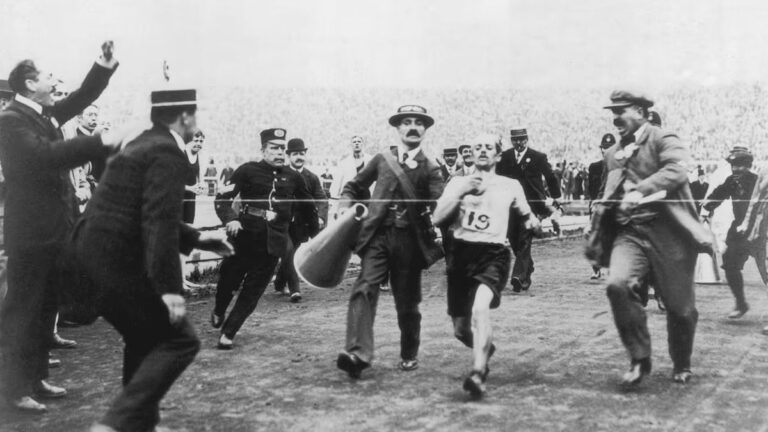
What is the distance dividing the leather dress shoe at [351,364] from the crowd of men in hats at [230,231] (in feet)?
0.03

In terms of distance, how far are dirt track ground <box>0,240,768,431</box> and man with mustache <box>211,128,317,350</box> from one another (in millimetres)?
493

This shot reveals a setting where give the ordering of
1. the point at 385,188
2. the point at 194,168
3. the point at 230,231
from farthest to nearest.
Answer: the point at 194,168 < the point at 230,231 < the point at 385,188

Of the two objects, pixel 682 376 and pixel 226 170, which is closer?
pixel 682 376

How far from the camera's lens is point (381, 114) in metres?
10.7

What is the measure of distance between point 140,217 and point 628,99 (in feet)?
11.4

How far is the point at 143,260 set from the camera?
3.68 m

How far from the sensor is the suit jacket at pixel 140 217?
3.53 m

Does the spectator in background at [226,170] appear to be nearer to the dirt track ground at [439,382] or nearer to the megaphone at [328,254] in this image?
the dirt track ground at [439,382]

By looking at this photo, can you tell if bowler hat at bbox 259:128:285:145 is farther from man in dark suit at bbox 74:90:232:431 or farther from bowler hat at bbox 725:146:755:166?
bowler hat at bbox 725:146:755:166

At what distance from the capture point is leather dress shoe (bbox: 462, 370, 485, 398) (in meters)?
4.90

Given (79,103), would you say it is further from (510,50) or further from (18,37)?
(510,50)

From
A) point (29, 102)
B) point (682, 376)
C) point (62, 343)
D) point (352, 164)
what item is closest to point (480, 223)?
point (682, 376)

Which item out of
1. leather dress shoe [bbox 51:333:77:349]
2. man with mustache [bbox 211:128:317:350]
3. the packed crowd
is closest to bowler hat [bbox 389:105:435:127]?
man with mustache [bbox 211:128:317:350]

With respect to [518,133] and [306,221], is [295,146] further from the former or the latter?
[518,133]
